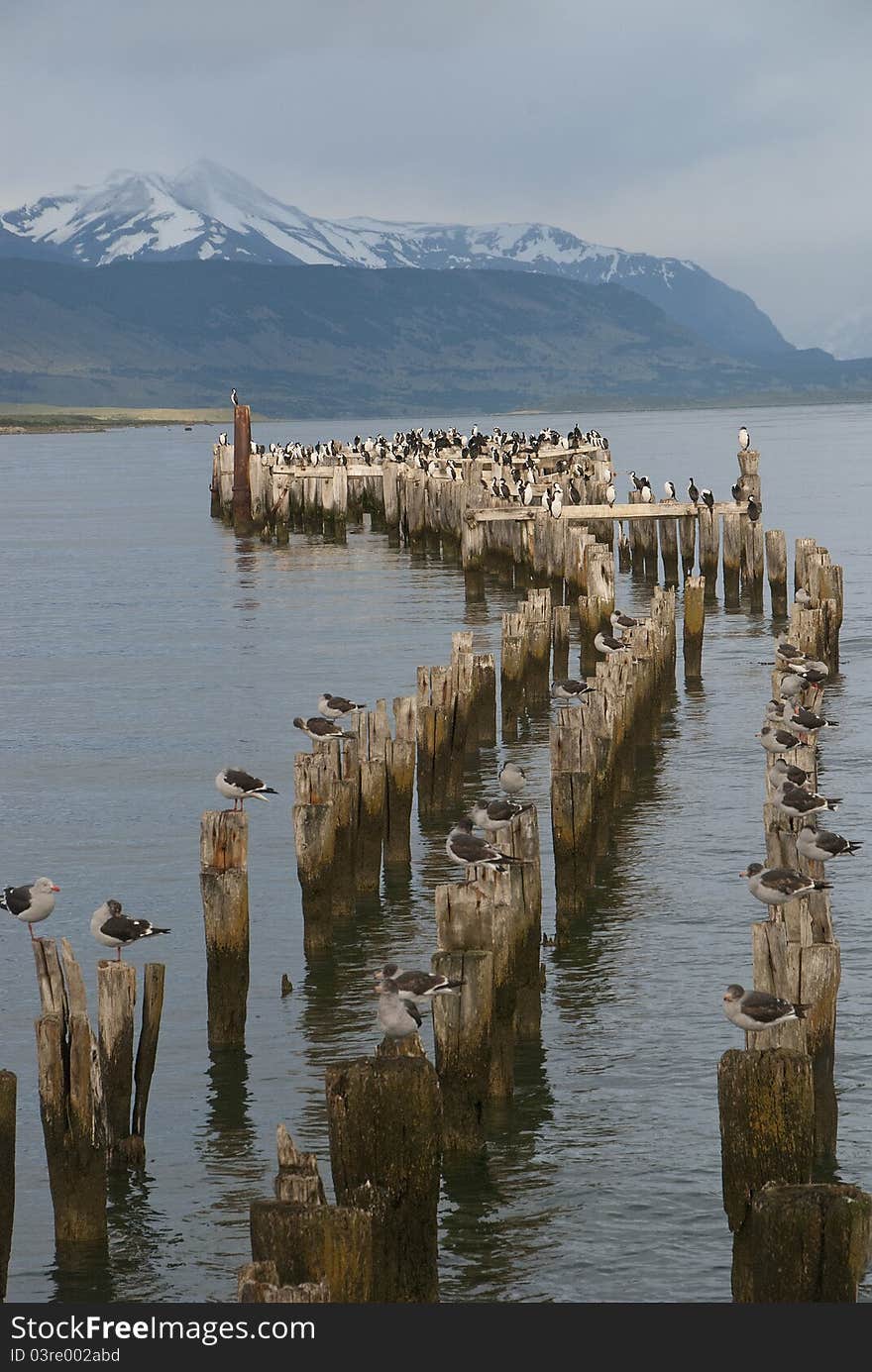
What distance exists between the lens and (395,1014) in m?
12.5

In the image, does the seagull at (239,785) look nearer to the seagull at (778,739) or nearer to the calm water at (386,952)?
the calm water at (386,952)

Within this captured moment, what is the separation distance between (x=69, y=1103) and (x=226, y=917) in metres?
3.76

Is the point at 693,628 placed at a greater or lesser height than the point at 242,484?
lesser

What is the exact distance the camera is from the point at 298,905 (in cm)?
1981

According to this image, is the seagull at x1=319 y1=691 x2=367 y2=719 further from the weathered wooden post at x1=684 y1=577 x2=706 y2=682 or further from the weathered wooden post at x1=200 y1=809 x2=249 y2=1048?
the weathered wooden post at x1=684 y1=577 x2=706 y2=682

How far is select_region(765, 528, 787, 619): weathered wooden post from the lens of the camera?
4069 centimetres

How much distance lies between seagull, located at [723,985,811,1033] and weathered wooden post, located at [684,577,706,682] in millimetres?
21590

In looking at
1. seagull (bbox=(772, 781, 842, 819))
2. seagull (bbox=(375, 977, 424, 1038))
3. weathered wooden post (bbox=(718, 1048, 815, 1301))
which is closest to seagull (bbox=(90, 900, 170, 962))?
seagull (bbox=(375, 977, 424, 1038))

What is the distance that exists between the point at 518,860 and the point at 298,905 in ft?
17.0

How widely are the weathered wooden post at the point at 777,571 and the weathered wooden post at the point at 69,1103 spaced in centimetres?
3038

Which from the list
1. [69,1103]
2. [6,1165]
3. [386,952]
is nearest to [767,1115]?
[69,1103]

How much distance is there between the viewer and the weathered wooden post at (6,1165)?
10852 millimetres

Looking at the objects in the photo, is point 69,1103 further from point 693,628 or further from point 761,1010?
point 693,628

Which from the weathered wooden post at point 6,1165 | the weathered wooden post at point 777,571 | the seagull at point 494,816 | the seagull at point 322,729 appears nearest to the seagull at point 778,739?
the seagull at point 322,729
